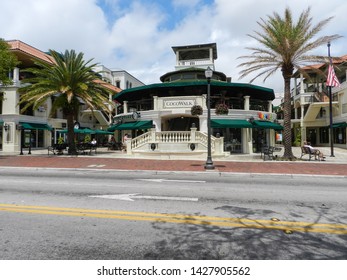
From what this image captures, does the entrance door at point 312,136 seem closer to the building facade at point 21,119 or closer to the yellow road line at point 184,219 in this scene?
the building facade at point 21,119

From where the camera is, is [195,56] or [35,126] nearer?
[35,126]

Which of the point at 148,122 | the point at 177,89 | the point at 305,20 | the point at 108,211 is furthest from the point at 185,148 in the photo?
the point at 108,211

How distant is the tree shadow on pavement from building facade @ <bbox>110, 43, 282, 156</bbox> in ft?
49.7

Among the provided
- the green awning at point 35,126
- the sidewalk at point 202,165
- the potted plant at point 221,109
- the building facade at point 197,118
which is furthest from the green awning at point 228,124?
the green awning at point 35,126

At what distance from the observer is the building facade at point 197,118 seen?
20406 mm

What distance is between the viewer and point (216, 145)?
1961 centimetres

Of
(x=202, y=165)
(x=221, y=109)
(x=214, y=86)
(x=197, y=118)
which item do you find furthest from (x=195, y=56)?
(x=202, y=165)

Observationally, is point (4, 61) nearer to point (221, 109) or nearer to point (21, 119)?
point (21, 119)

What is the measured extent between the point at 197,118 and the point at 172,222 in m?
21.2

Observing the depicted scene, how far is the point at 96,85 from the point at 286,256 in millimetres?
22872

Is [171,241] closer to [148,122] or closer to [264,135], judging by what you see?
[148,122]

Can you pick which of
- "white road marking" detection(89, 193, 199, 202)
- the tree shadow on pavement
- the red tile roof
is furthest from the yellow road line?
the red tile roof

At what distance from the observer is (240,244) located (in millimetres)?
3852

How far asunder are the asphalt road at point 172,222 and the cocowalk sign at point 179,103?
15045mm
